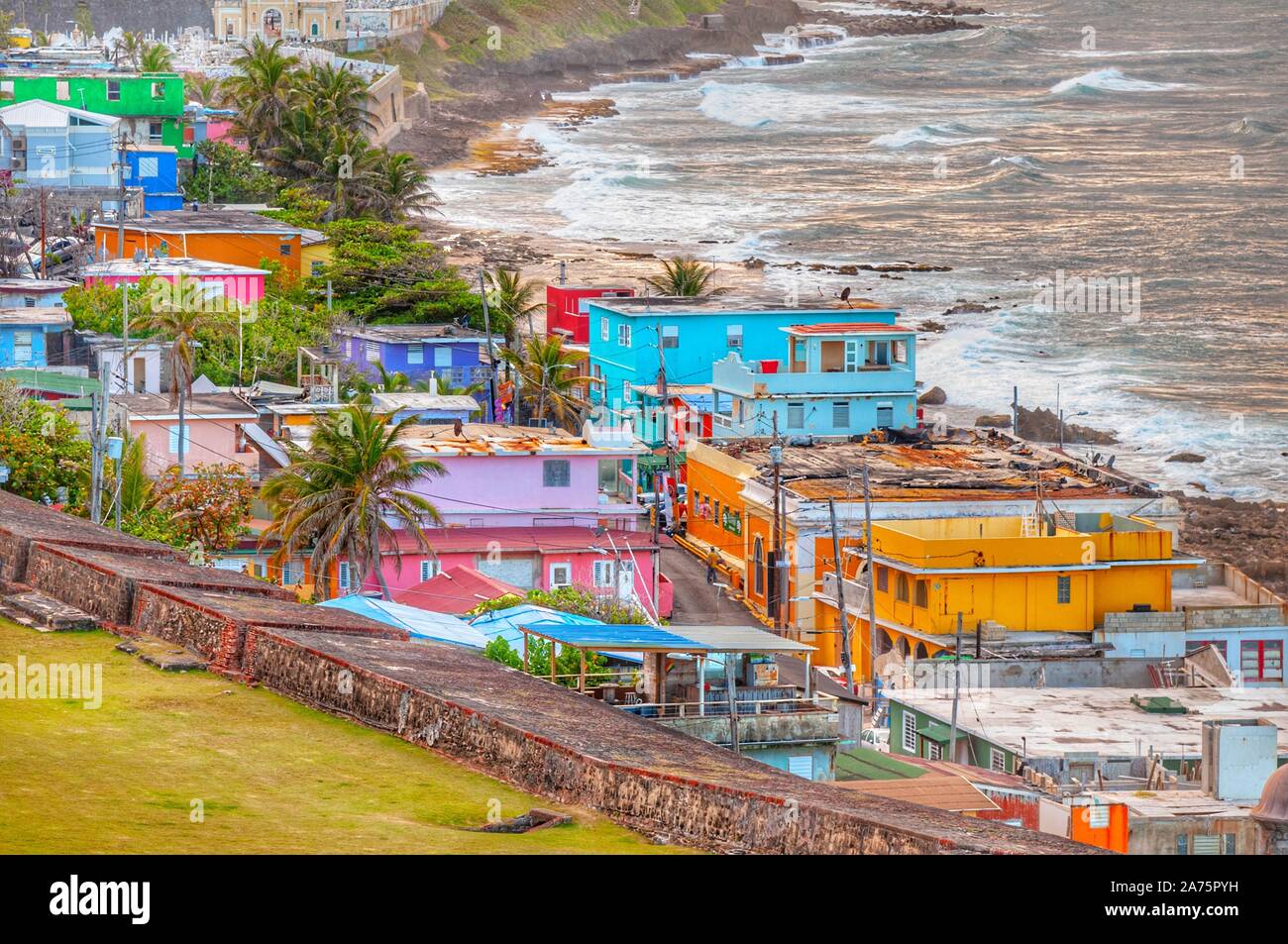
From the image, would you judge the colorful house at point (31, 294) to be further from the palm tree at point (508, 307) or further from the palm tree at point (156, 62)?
the palm tree at point (156, 62)

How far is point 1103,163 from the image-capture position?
135 metres

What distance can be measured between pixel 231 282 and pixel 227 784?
46.8 meters

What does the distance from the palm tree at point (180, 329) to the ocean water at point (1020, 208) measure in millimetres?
20694

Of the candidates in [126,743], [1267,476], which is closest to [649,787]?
[126,743]

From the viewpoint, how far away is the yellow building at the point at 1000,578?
37.4 metres

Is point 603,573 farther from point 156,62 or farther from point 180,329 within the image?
point 156,62

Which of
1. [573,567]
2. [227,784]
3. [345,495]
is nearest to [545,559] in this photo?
[573,567]

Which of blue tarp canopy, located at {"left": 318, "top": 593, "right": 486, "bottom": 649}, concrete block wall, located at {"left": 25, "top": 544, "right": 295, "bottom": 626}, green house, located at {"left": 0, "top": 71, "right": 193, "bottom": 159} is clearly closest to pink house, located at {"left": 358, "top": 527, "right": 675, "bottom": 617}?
blue tarp canopy, located at {"left": 318, "top": 593, "right": 486, "bottom": 649}

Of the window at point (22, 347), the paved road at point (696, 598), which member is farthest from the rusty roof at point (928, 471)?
the window at point (22, 347)

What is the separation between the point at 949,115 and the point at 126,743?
498ft

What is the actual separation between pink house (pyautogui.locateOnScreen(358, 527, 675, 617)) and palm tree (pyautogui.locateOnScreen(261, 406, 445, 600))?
194 centimetres

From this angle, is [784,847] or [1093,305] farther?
[1093,305]

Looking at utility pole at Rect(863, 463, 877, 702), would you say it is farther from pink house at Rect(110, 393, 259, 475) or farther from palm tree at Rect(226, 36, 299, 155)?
palm tree at Rect(226, 36, 299, 155)

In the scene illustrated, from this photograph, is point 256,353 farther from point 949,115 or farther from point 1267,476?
point 949,115
